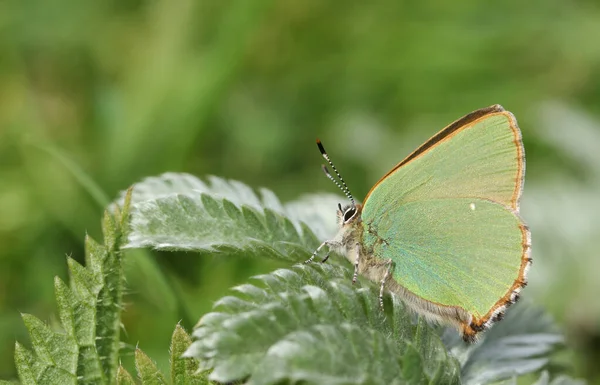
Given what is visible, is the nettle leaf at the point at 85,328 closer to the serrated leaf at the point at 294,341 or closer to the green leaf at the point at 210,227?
the green leaf at the point at 210,227

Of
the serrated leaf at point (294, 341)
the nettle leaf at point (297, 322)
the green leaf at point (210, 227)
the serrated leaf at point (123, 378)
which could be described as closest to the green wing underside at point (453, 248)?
the nettle leaf at point (297, 322)

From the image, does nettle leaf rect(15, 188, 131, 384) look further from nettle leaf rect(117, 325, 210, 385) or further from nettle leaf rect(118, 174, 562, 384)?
nettle leaf rect(117, 325, 210, 385)

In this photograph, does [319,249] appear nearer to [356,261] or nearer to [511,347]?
[356,261]

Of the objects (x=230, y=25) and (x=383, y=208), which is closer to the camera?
(x=383, y=208)

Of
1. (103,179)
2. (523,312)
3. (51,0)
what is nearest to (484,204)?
(523,312)

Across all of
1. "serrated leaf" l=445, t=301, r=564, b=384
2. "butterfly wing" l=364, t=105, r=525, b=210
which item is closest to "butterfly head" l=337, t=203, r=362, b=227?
"butterfly wing" l=364, t=105, r=525, b=210

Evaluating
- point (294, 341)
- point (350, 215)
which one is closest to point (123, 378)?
point (294, 341)

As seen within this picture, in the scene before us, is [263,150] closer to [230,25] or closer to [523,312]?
[230,25]
